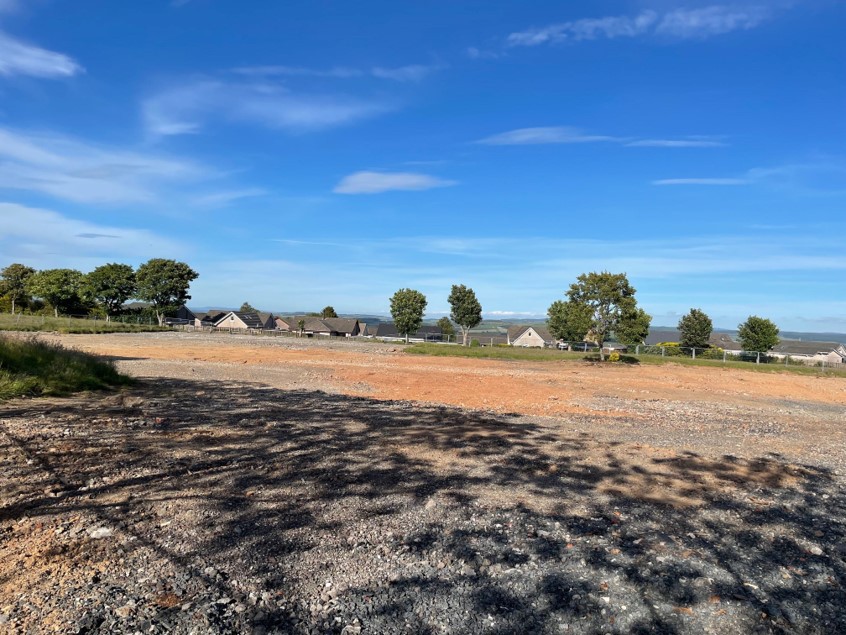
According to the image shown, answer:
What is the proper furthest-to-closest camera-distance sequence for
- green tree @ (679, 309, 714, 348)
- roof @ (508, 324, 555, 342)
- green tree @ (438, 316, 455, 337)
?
1. roof @ (508, 324, 555, 342)
2. green tree @ (438, 316, 455, 337)
3. green tree @ (679, 309, 714, 348)

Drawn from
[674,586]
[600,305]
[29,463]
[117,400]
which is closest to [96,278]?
[600,305]

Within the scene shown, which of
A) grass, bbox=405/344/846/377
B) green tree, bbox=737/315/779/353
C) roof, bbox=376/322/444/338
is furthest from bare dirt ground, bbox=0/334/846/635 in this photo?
roof, bbox=376/322/444/338

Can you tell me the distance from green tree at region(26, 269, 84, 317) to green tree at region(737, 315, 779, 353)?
76.5 m

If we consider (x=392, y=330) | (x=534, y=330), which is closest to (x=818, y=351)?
(x=534, y=330)

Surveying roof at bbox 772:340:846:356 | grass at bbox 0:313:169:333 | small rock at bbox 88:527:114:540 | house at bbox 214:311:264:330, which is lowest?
small rock at bbox 88:527:114:540

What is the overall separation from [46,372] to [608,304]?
3603cm

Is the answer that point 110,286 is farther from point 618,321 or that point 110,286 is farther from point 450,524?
point 450,524

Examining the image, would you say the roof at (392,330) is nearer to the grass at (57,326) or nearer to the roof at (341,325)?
the roof at (341,325)

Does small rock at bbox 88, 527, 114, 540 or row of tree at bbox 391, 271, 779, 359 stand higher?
row of tree at bbox 391, 271, 779, 359

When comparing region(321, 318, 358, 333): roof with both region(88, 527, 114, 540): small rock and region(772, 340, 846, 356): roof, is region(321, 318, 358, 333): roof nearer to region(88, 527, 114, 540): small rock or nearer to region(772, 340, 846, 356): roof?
region(772, 340, 846, 356): roof

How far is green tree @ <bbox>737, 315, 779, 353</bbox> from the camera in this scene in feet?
167

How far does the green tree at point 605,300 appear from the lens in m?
38.6

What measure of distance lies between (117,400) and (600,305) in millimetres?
35559

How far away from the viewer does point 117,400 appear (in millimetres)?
9375
